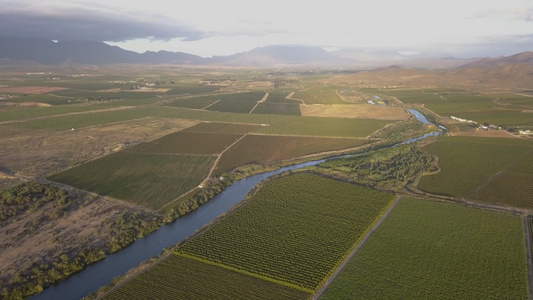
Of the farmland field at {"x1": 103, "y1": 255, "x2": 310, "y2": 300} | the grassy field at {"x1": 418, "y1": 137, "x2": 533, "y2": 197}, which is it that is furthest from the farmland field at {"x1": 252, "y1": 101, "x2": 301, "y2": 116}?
the farmland field at {"x1": 103, "y1": 255, "x2": 310, "y2": 300}

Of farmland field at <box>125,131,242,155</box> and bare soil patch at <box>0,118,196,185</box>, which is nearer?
bare soil patch at <box>0,118,196,185</box>

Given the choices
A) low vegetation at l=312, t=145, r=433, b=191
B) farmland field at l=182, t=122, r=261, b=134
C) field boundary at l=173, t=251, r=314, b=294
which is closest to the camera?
field boundary at l=173, t=251, r=314, b=294

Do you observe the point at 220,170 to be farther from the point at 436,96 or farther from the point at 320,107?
the point at 436,96

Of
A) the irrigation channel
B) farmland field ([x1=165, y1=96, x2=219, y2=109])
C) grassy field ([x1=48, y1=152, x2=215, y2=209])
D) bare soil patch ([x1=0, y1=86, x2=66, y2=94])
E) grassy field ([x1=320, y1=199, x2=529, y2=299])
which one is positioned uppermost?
bare soil patch ([x1=0, y1=86, x2=66, y2=94])

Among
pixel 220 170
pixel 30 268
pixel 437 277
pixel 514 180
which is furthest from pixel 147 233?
pixel 514 180

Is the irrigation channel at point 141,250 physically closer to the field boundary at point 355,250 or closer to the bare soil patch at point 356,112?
the field boundary at point 355,250

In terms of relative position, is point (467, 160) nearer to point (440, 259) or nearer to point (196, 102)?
point (440, 259)

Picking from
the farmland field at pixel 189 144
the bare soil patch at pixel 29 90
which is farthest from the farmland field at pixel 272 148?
the bare soil patch at pixel 29 90

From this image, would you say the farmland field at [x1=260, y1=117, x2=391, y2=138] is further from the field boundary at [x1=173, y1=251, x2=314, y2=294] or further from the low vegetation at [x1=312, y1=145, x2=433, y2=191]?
the field boundary at [x1=173, y1=251, x2=314, y2=294]
